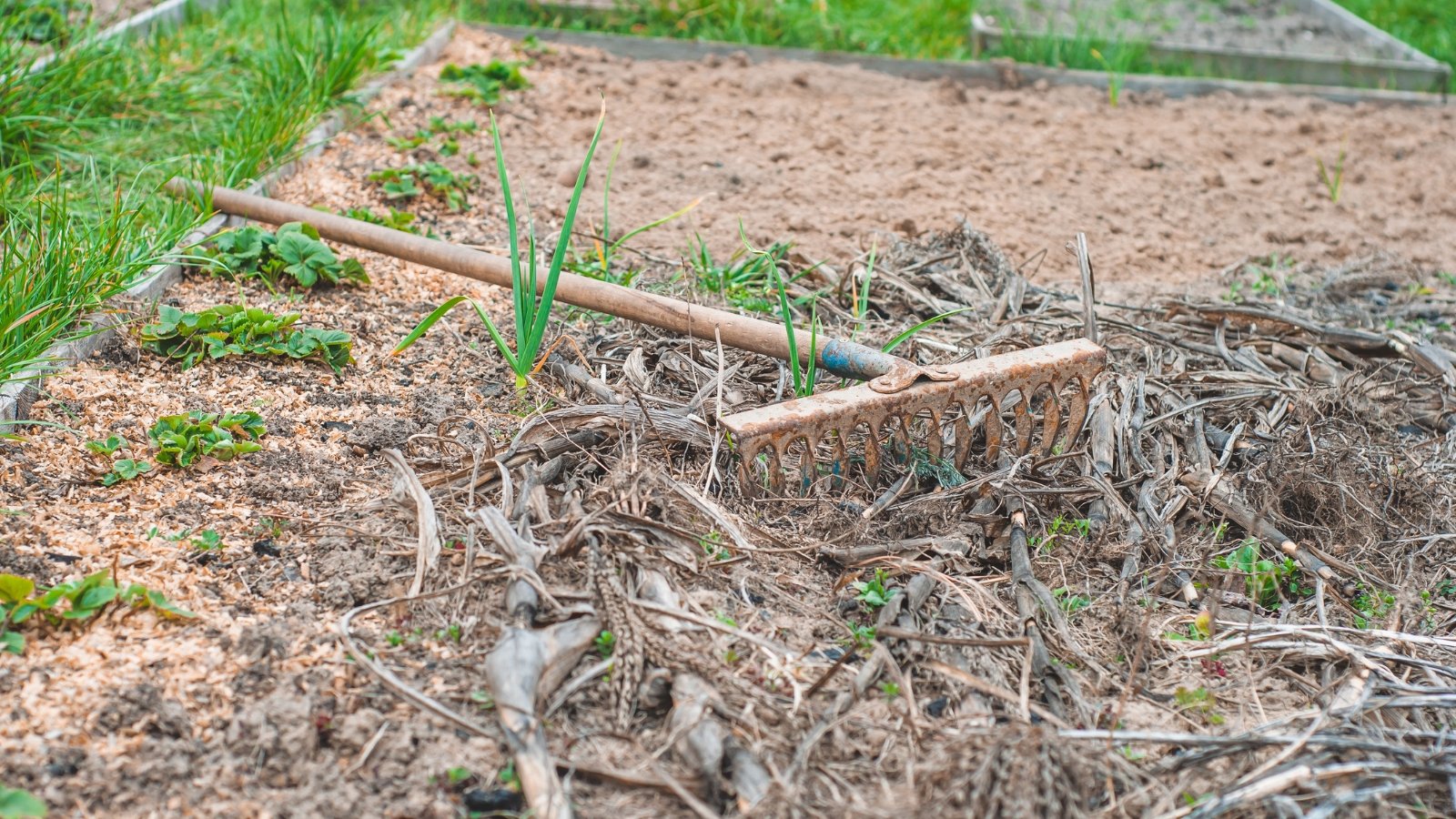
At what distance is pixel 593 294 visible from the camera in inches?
115

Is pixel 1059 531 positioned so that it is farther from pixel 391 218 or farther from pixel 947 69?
pixel 947 69

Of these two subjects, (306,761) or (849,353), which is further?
(849,353)

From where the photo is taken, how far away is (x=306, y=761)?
69.1 inches

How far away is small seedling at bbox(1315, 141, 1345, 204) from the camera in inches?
187

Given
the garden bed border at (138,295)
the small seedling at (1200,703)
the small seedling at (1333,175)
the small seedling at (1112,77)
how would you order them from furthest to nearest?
the small seedling at (1112,77), the small seedling at (1333,175), the garden bed border at (138,295), the small seedling at (1200,703)

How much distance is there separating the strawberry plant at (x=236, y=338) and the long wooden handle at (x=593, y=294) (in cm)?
40

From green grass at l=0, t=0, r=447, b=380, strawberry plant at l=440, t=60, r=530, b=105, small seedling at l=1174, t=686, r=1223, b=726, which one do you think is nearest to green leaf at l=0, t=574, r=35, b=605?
green grass at l=0, t=0, r=447, b=380

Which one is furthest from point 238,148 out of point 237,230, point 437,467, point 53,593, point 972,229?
point 972,229

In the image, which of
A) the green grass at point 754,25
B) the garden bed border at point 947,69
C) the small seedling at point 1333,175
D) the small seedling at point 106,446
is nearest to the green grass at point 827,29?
the green grass at point 754,25

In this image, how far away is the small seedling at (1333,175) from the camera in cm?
476

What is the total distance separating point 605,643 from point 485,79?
3.80 m

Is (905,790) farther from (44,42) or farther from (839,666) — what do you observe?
(44,42)

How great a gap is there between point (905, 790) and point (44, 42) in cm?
479

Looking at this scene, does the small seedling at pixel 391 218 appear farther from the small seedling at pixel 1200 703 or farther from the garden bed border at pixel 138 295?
the small seedling at pixel 1200 703
